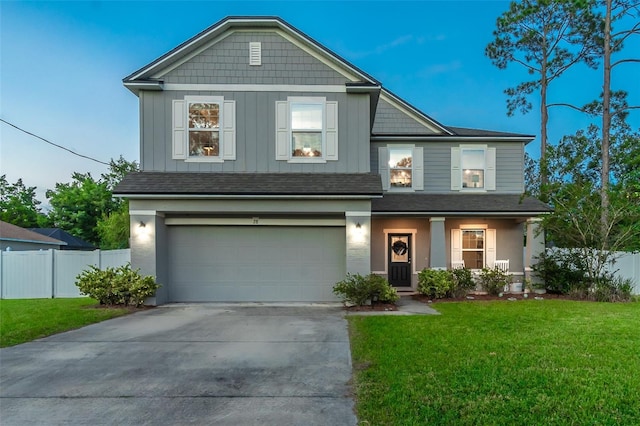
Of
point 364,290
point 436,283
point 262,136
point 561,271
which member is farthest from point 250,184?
point 561,271

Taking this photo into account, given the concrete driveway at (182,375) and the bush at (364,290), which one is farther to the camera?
the bush at (364,290)

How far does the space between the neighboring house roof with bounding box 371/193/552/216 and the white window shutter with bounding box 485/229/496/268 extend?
3.97 feet

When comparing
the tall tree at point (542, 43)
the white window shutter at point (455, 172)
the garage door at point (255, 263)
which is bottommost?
the garage door at point (255, 263)

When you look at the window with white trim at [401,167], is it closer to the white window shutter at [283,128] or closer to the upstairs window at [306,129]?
the upstairs window at [306,129]

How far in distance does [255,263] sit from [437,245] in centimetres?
569

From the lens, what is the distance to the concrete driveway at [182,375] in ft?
11.2

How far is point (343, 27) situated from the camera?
23922 mm

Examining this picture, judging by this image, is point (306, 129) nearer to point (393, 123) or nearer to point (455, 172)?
point (393, 123)

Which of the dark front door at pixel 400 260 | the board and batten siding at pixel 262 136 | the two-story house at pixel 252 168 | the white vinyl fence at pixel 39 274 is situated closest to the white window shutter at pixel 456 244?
the dark front door at pixel 400 260

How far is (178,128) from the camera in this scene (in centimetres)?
974

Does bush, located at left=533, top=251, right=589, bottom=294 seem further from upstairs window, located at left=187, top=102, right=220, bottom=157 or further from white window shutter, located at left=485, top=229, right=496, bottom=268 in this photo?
Result: upstairs window, located at left=187, top=102, right=220, bottom=157

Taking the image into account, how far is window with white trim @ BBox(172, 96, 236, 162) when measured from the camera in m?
9.76

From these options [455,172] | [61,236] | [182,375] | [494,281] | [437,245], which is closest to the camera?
[182,375]

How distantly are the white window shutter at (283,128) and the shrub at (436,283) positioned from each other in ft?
17.9
